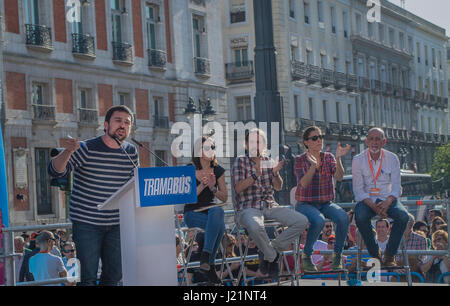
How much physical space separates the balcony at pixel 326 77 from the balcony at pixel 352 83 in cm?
276

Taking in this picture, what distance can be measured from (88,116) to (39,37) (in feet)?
12.5

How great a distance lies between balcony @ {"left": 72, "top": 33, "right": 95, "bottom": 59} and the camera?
32.6m

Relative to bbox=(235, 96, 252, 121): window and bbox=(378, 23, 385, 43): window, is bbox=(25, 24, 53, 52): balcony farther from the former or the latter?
bbox=(378, 23, 385, 43): window

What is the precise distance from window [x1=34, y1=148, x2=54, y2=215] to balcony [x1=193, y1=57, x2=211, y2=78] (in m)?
10.6

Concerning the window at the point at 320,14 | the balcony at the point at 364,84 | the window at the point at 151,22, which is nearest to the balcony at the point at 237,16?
the window at the point at 320,14

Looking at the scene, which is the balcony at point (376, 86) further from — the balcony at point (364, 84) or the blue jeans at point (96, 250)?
the blue jeans at point (96, 250)

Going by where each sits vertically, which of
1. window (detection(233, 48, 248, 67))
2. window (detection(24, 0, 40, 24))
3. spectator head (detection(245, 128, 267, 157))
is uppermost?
window (detection(233, 48, 248, 67))

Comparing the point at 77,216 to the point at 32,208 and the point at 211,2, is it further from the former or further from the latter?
the point at 211,2

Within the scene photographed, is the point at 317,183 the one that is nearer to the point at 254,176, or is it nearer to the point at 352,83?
the point at 254,176

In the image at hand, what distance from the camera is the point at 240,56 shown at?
52000 millimetres

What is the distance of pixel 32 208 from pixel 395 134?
43833 mm

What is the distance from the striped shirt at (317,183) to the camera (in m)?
9.66

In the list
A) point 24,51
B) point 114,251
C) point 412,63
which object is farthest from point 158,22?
point 412,63

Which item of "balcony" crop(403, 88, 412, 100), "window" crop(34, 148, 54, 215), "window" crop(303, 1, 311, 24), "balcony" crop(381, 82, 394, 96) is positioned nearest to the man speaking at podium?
"window" crop(34, 148, 54, 215)
